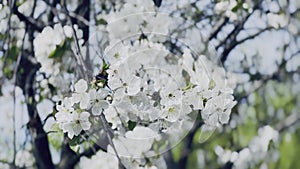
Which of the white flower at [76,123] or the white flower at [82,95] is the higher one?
the white flower at [82,95]

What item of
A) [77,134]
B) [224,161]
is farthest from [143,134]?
[224,161]

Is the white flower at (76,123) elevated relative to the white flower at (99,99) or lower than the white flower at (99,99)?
lower

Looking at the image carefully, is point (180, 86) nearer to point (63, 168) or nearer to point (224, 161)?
point (63, 168)

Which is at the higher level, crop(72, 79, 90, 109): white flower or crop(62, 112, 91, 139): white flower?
crop(72, 79, 90, 109): white flower

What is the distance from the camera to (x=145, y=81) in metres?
1.07

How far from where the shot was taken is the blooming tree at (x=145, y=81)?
3.57 ft

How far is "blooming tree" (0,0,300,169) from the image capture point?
1.09m

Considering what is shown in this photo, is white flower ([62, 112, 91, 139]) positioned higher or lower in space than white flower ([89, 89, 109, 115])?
lower

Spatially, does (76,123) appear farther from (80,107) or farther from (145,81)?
(145,81)

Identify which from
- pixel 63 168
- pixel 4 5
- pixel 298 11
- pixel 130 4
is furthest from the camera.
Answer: pixel 298 11

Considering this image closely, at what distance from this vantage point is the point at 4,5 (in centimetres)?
197

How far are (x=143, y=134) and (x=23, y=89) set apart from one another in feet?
3.16

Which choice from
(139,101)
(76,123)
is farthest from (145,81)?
(76,123)

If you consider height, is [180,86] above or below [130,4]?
below
